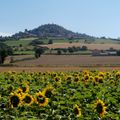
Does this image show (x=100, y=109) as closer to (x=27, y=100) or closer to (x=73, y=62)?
(x=27, y=100)

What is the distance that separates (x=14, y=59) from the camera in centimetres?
8512

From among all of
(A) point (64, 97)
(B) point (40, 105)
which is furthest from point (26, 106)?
(A) point (64, 97)

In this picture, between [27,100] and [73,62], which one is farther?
[73,62]

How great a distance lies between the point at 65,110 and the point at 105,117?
2.92 feet

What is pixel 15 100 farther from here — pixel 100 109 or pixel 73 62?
pixel 73 62

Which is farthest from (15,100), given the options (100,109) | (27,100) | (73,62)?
(73,62)

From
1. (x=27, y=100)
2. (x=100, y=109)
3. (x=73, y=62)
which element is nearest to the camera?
(x=100, y=109)

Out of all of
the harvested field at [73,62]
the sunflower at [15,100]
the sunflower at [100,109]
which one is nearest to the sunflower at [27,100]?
the sunflower at [15,100]

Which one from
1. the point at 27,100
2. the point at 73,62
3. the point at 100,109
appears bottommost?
the point at 73,62

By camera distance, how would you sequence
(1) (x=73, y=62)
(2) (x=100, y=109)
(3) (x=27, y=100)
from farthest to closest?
1. (1) (x=73, y=62)
2. (3) (x=27, y=100)
3. (2) (x=100, y=109)

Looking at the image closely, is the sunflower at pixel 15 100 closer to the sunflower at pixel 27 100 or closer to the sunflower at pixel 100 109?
the sunflower at pixel 27 100

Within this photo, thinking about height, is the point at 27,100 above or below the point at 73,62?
above

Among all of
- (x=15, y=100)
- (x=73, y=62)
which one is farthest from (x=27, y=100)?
(x=73, y=62)

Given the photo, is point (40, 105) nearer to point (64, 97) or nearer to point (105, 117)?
point (105, 117)
